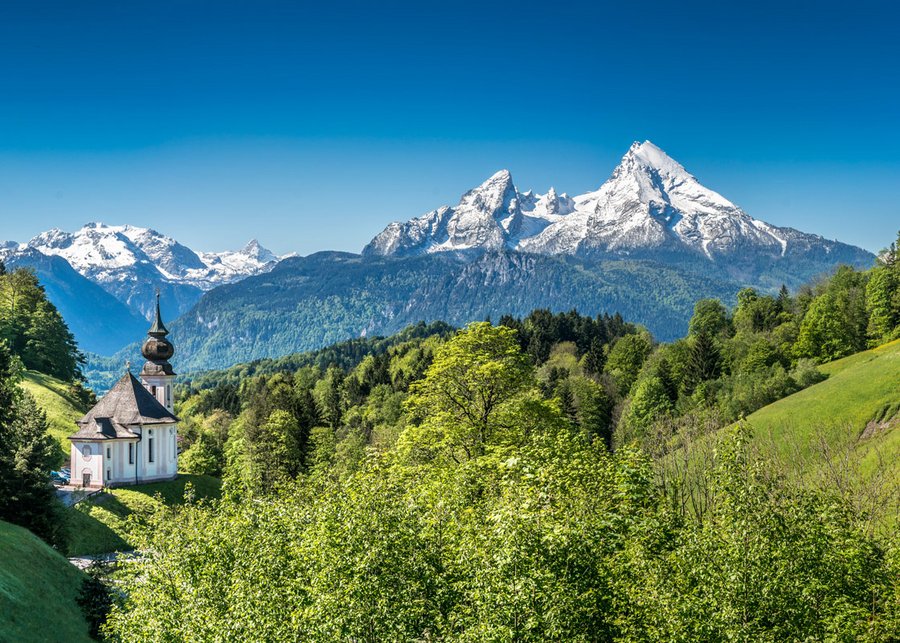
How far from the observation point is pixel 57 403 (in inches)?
3450

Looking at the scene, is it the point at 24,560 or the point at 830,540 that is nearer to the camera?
the point at 830,540

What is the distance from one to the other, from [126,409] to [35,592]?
43101 millimetres

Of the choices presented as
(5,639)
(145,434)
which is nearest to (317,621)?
(5,639)

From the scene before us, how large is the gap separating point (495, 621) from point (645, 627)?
4242 millimetres

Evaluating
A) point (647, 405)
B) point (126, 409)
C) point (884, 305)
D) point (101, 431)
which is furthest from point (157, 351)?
point (884, 305)

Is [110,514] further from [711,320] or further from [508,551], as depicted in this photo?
[711,320]

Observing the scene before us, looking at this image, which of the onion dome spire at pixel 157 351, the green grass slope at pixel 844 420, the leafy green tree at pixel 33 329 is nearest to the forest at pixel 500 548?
the green grass slope at pixel 844 420

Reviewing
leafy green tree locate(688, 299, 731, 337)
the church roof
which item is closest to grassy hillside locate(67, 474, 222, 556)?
the church roof

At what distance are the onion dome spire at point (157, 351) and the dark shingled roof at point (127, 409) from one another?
11.1 m

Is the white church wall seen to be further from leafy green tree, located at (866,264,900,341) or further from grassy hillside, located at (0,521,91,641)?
leafy green tree, located at (866,264,900,341)

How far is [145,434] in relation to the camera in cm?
7825

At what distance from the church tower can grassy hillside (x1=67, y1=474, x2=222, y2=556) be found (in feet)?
55.0

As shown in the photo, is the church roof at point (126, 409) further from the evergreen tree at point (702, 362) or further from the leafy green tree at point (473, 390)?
the evergreen tree at point (702, 362)

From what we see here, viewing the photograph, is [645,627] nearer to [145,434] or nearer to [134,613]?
[134,613]
